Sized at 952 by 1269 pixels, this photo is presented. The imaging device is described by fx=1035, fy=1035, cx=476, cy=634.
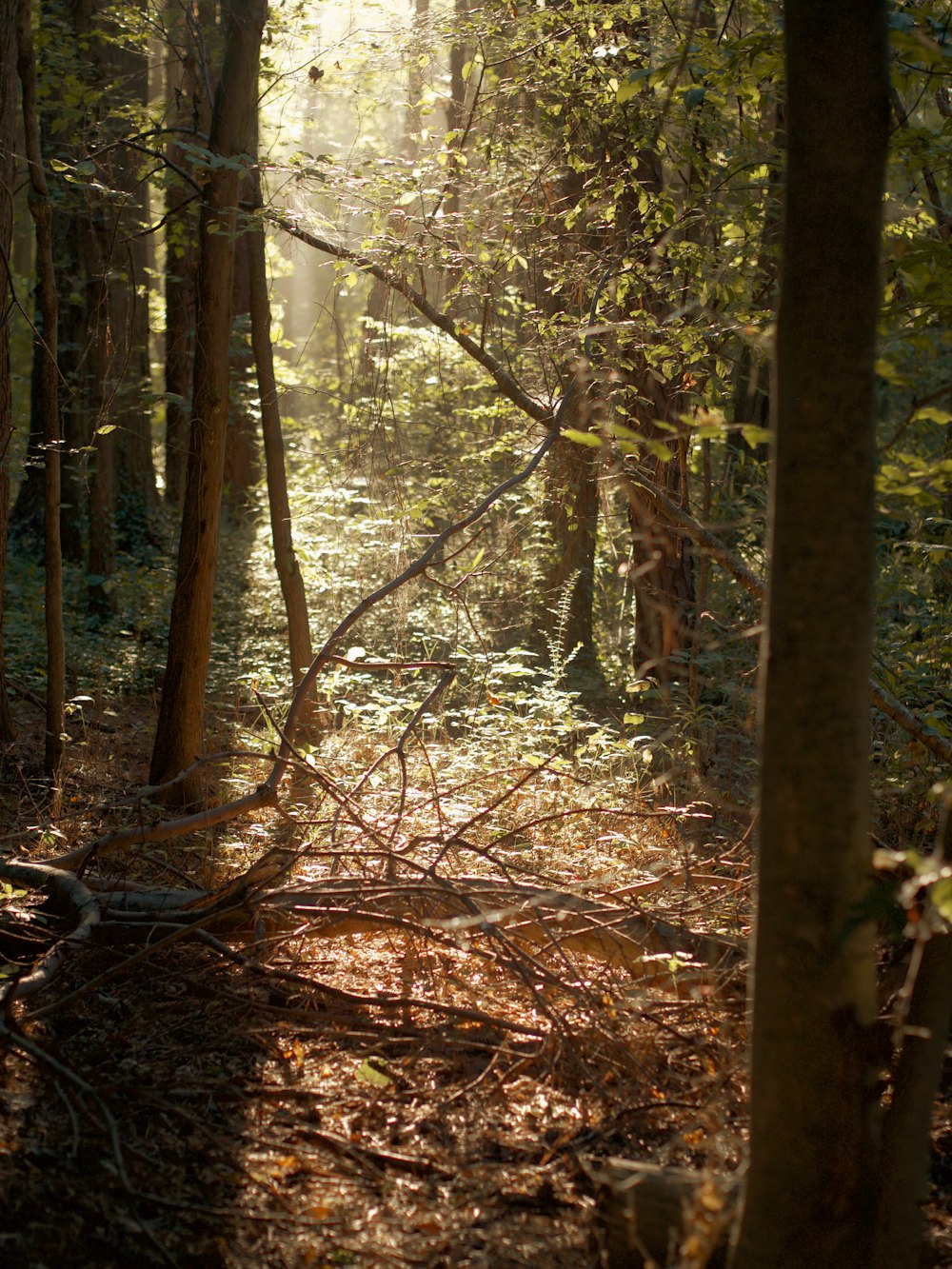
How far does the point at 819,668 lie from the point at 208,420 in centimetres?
562

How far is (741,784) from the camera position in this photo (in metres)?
7.32

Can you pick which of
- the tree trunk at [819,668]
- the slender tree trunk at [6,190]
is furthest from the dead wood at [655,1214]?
the slender tree trunk at [6,190]

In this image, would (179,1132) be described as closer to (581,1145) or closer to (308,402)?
(581,1145)

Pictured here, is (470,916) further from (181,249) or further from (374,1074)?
(181,249)

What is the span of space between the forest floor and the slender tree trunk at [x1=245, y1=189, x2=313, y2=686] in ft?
12.5

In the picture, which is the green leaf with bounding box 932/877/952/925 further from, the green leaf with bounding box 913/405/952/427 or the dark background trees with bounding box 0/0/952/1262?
the green leaf with bounding box 913/405/952/427

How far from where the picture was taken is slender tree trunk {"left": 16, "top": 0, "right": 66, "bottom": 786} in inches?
262

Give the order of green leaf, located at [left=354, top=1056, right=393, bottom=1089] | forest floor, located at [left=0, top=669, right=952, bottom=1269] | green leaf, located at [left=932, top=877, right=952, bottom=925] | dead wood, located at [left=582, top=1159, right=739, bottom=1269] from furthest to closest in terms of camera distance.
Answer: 1. green leaf, located at [left=354, top=1056, right=393, bottom=1089]
2. forest floor, located at [left=0, top=669, right=952, bottom=1269]
3. dead wood, located at [left=582, top=1159, right=739, bottom=1269]
4. green leaf, located at [left=932, top=877, right=952, bottom=925]

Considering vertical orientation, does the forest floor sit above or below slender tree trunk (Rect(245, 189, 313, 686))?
below

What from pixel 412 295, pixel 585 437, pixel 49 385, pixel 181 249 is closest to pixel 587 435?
pixel 585 437

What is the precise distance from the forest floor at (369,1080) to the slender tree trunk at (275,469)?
381cm

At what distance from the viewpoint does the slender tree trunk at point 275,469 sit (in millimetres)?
8164

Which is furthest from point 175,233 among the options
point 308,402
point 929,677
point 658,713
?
point 308,402

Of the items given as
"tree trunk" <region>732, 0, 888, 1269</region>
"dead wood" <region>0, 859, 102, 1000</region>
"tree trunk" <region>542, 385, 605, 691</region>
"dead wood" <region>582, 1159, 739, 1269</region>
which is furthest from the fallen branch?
"dead wood" <region>582, 1159, 739, 1269</region>
